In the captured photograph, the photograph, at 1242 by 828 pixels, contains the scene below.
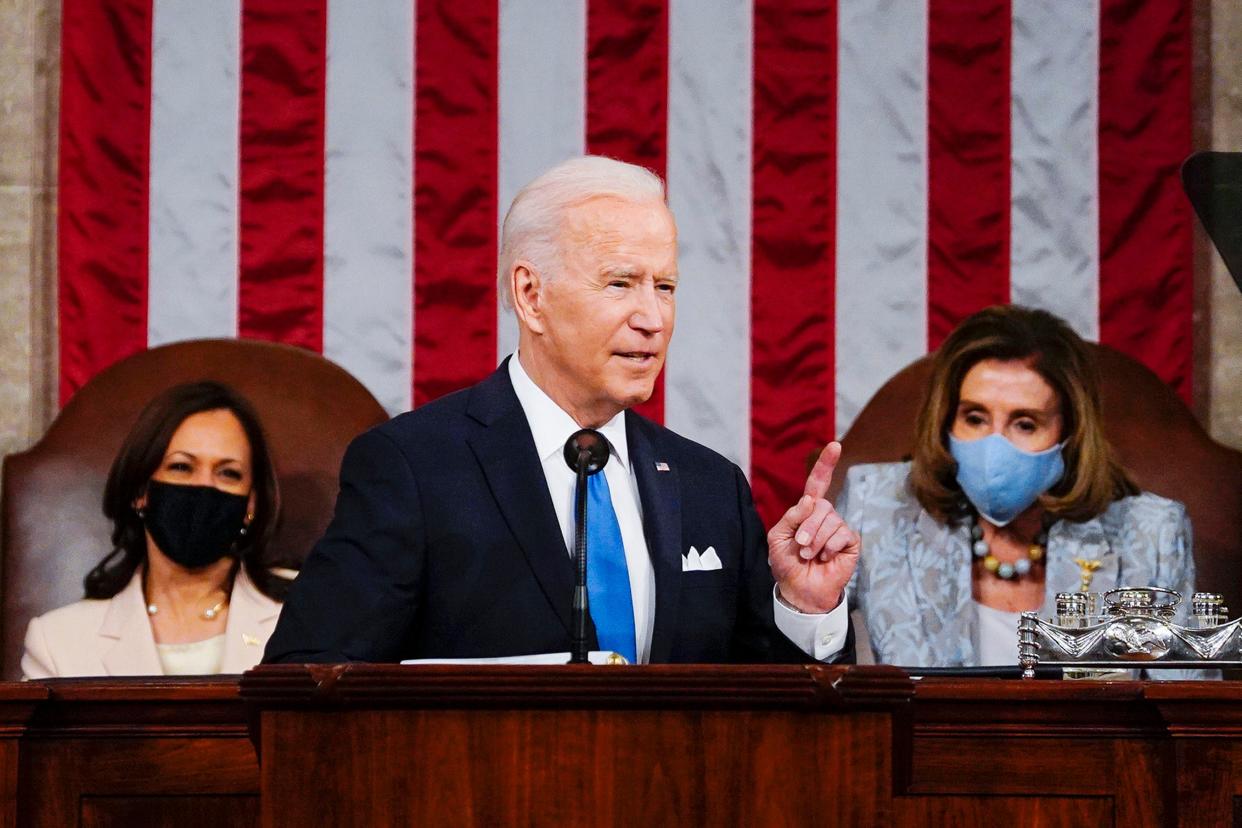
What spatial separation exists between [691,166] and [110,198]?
5.56ft

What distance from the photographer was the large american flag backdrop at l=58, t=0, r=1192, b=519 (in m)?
5.05

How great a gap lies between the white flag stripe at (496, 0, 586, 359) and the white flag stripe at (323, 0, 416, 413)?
28cm

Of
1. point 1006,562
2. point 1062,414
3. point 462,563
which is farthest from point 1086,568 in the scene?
point 462,563

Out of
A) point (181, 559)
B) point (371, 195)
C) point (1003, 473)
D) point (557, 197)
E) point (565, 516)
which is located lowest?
point (181, 559)

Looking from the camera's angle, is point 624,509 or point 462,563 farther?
point 624,509

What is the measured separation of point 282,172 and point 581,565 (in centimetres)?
295

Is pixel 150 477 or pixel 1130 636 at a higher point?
pixel 150 477

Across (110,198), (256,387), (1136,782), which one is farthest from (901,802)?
(110,198)

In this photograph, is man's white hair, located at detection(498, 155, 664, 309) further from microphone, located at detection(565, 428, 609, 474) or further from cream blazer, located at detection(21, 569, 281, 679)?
cream blazer, located at detection(21, 569, 281, 679)

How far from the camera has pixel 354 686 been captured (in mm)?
2049

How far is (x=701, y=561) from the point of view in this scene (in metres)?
3.03

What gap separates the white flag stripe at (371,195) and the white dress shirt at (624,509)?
1908mm

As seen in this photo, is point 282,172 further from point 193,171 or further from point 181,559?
point 181,559

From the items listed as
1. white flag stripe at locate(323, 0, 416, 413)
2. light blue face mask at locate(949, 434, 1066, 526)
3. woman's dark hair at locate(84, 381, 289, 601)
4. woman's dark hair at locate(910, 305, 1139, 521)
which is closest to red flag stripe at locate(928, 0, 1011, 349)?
woman's dark hair at locate(910, 305, 1139, 521)
